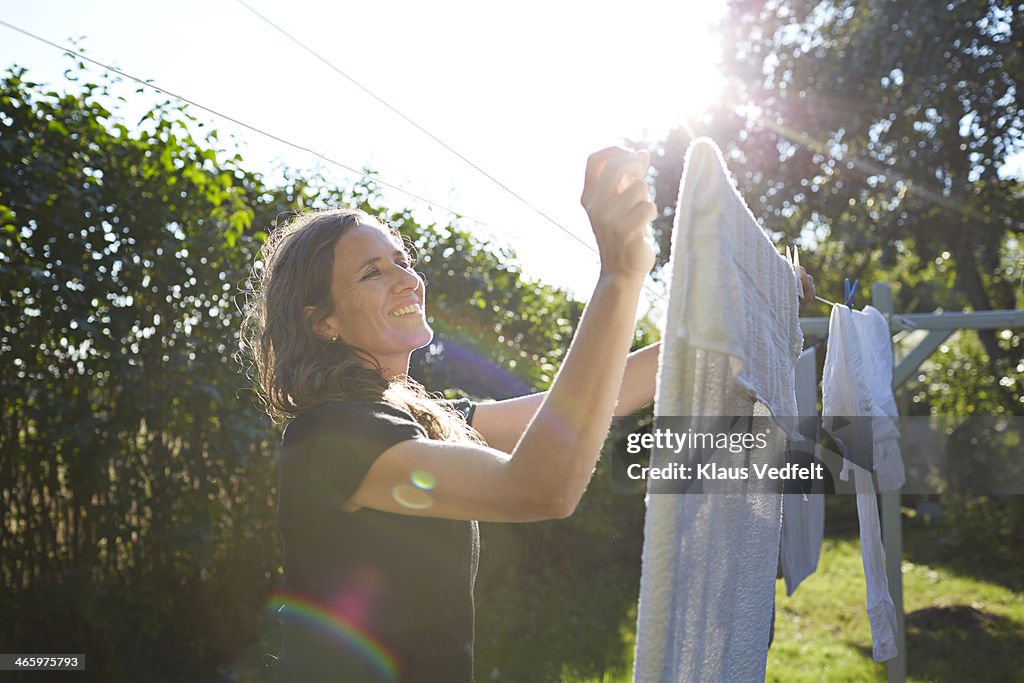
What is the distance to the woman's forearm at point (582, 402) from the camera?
1.04 metres

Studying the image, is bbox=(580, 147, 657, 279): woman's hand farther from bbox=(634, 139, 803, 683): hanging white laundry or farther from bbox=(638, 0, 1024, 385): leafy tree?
bbox=(638, 0, 1024, 385): leafy tree

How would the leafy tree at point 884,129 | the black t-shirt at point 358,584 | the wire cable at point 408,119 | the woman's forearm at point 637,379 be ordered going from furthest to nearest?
the leafy tree at point 884,129
the woman's forearm at point 637,379
the wire cable at point 408,119
the black t-shirt at point 358,584

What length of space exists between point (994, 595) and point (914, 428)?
5.02 m

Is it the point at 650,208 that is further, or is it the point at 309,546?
the point at 309,546

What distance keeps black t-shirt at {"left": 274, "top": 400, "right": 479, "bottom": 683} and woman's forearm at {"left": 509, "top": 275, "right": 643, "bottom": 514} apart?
0.93 ft

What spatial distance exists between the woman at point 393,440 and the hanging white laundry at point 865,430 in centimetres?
127

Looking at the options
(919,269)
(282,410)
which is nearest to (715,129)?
(919,269)

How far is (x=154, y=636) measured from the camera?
Result: 381 centimetres

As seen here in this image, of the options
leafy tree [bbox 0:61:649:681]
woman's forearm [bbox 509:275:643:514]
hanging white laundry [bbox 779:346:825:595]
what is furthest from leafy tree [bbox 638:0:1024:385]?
woman's forearm [bbox 509:275:643:514]

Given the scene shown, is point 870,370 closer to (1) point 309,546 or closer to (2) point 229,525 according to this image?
(1) point 309,546

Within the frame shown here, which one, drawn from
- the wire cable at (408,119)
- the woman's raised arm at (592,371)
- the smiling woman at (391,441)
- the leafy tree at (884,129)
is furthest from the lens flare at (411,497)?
the leafy tree at (884,129)

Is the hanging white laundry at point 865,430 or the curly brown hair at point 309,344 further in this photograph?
the hanging white laundry at point 865,430

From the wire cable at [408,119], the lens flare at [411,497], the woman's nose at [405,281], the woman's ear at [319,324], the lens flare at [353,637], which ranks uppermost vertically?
the wire cable at [408,119]

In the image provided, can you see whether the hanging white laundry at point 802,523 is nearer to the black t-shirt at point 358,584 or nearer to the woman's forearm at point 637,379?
the woman's forearm at point 637,379
